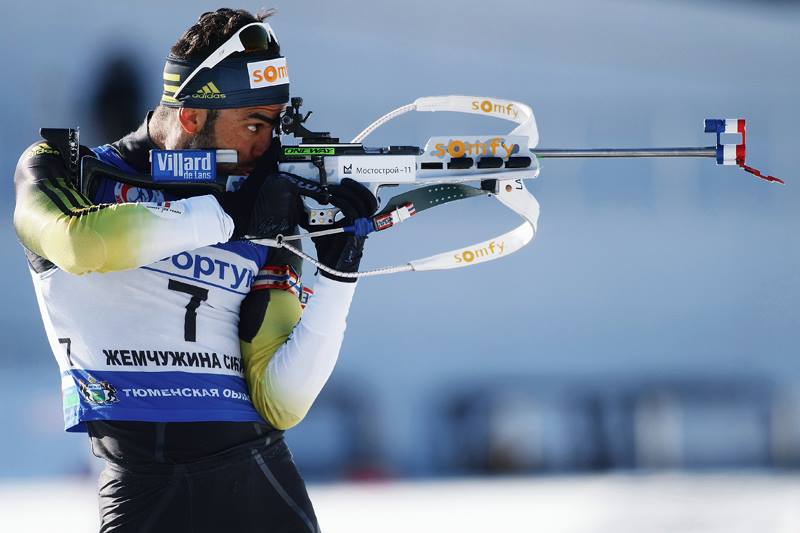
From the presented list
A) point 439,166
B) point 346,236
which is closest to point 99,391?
point 346,236

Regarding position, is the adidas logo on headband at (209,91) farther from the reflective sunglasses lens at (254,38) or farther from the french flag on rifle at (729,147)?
the french flag on rifle at (729,147)

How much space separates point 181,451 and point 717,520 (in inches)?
128

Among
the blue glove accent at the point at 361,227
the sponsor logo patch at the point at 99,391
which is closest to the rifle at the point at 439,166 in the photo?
the blue glove accent at the point at 361,227

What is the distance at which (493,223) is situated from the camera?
8.43 metres

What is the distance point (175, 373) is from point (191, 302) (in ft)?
0.54

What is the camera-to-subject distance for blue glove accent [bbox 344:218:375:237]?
10.2 feet

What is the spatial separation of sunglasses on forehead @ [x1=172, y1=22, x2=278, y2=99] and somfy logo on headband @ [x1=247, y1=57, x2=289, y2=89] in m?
0.04

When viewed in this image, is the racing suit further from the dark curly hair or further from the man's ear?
the dark curly hair

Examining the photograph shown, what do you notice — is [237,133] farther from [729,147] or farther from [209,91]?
[729,147]

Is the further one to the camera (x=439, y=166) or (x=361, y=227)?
(x=439, y=166)

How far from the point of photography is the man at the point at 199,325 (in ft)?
9.79

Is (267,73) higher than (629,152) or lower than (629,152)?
higher

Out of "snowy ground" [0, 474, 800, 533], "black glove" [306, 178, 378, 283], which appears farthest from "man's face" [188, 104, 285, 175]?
"snowy ground" [0, 474, 800, 533]

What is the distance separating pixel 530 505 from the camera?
20.3 ft
